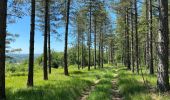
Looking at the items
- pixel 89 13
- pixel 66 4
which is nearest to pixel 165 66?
pixel 66 4

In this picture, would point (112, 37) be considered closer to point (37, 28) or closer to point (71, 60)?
point (71, 60)

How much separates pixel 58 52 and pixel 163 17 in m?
87.0

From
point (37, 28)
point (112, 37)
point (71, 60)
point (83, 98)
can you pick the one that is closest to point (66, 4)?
point (37, 28)

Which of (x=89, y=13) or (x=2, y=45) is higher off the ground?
(x=89, y=13)

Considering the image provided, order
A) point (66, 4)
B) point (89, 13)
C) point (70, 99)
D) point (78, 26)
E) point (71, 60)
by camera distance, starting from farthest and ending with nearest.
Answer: point (71, 60) → point (78, 26) → point (89, 13) → point (66, 4) → point (70, 99)

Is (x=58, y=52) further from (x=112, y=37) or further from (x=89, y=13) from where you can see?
(x=89, y=13)

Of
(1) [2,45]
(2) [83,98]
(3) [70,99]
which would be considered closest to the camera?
(1) [2,45]

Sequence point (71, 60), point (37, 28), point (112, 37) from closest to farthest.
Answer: point (37, 28)
point (112, 37)
point (71, 60)

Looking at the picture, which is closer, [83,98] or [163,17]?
[163,17]

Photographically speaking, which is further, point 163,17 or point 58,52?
point 58,52

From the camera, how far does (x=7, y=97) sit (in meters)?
13.2

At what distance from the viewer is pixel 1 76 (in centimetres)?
1285

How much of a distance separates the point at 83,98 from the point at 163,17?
5.46 meters

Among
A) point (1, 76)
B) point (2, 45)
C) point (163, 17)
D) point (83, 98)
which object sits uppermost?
point (163, 17)
